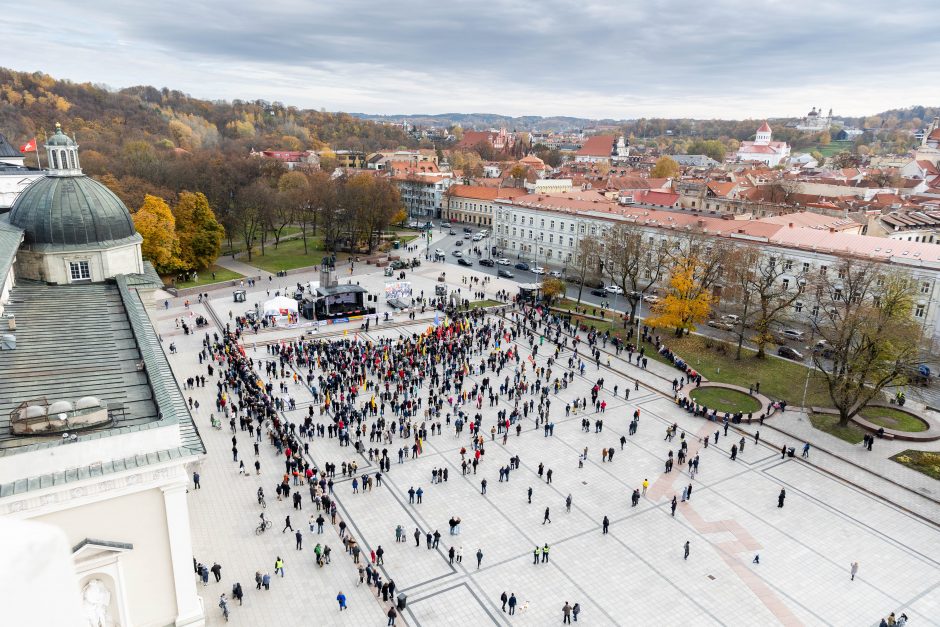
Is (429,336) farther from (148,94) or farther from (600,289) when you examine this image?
(148,94)

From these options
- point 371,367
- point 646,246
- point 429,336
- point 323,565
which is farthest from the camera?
point 646,246

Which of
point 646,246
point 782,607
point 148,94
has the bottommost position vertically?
point 782,607

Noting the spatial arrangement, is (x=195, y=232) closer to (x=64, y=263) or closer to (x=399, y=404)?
(x=64, y=263)

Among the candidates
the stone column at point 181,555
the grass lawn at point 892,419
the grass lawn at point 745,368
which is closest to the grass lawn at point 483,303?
the grass lawn at point 745,368

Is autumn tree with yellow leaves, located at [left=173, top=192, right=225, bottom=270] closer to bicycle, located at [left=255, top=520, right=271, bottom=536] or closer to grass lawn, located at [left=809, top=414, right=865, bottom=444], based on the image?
bicycle, located at [left=255, top=520, right=271, bottom=536]

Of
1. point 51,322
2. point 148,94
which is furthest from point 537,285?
point 148,94

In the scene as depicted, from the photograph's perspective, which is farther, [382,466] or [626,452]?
[626,452]

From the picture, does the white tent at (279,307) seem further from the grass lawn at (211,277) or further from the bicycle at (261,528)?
the bicycle at (261,528)
